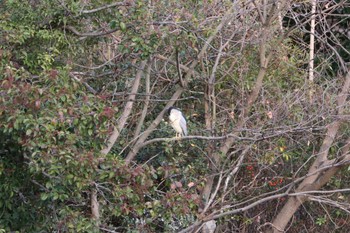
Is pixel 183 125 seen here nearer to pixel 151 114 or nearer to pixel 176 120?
pixel 176 120

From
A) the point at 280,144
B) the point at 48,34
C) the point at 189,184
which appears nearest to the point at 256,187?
the point at 280,144

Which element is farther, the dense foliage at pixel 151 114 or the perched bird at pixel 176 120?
the perched bird at pixel 176 120

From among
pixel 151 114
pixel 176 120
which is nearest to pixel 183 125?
pixel 176 120

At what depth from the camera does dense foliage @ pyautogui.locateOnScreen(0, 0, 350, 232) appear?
6371mm

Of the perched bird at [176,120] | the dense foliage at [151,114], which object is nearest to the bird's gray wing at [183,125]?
the perched bird at [176,120]

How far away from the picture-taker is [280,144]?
8609mm

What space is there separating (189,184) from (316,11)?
10.4ft

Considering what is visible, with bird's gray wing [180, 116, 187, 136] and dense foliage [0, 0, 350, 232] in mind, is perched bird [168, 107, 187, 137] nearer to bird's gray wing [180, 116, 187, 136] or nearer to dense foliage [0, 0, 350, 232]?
bird's gray wing [180, 116, 187, 136]

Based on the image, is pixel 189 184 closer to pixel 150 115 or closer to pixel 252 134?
pixel 252 134

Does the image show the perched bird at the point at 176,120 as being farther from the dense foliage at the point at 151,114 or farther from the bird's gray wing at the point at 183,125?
the dense foliage at the point at 151,114

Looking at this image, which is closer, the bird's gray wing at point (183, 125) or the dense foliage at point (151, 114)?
the dense foliage at point (151, 114)

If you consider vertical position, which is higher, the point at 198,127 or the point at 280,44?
the point at 280,44

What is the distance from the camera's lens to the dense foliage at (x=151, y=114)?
637 centimetres

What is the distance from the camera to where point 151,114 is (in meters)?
9.05
